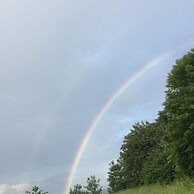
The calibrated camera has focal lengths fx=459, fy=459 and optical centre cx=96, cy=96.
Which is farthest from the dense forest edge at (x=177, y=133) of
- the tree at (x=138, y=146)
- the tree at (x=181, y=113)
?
the tree at (x=138, y=146)

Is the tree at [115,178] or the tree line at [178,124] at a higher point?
the tree at [115,178]

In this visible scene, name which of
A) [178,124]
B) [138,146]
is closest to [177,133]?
[178,124]

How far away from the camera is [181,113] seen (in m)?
35.2

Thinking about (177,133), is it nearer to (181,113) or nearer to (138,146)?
(181,113)

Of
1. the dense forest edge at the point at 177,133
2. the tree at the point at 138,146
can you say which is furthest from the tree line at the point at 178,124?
the tree at the point at 138,146

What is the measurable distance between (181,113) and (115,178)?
42.0 metres

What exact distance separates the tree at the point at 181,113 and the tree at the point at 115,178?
121ft

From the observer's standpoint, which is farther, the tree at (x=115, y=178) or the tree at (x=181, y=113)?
the tree at (x=115, y=178)

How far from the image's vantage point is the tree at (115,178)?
73.6 metres

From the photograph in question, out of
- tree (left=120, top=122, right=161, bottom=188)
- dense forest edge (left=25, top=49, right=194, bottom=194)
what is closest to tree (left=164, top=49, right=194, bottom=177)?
dense forest edge (left=25, top=49, right=194, bottom=194)

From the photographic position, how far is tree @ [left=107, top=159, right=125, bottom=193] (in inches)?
2899

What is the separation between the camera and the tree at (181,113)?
3416cm

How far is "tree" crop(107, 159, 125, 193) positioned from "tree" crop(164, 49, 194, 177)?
36949 millimetres

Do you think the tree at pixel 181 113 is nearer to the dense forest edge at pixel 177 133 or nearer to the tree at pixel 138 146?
the dense forest edge at pixel 177 133
